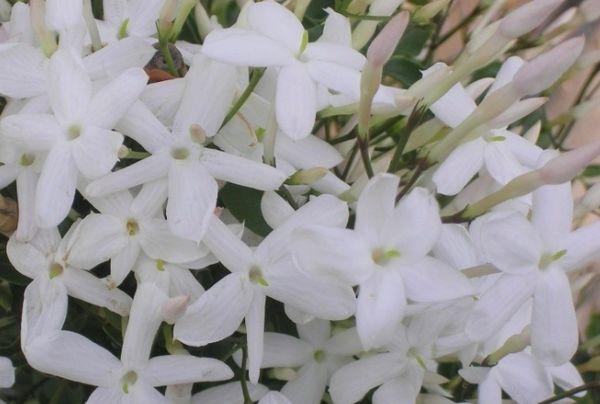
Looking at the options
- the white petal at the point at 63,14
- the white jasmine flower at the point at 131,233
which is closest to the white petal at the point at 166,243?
the white jasmine flower at the point at 131,233

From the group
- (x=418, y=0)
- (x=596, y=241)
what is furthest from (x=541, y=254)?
(x=418, y=0)

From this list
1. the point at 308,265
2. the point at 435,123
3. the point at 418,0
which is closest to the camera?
the point at 308,265

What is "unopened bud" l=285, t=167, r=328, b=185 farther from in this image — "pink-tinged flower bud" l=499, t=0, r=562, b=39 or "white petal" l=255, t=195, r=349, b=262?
"pink-tinged flower bud" l=499, t=0, r=562, b=39

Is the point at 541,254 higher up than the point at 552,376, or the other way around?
the point at 541,254

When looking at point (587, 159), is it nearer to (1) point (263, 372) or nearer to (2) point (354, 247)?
(2) point (354, 247)

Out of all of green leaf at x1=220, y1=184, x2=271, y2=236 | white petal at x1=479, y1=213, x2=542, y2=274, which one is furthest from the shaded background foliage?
white petal at x1=479, y1=213, x2=542, y2=274

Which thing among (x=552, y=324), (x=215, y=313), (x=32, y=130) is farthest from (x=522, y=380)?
(x=32, y=130)
